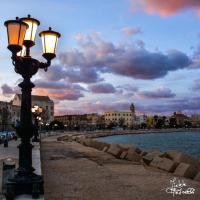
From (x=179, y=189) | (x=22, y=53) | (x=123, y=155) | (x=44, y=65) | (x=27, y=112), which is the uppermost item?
(x=22, y=53)

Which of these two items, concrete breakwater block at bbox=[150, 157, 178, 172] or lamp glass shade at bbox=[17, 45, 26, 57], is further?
concrete breakwater block at bbox=[150, 157, 178, 172]

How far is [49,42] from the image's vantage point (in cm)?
795

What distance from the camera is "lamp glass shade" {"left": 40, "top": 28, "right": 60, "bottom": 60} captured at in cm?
789

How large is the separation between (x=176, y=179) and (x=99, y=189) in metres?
3.73

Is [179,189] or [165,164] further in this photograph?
[165,164]

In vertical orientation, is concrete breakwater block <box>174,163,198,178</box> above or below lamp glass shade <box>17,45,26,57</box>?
below

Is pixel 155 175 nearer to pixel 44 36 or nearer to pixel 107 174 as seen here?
pixel 107 174

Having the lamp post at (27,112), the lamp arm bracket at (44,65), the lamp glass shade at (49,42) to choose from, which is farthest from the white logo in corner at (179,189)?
the lamp glass shade at (49,42)

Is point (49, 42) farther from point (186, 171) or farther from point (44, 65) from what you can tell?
point (186, 171)

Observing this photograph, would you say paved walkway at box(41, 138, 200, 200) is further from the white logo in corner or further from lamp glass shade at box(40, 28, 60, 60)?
lamp glass shade at box(40, 28, 60, 60)

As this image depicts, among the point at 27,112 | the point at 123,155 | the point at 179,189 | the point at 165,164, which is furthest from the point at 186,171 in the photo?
the point at 123,155

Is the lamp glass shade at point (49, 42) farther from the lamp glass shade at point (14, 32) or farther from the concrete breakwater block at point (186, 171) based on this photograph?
the concrete breakwater block at point (186, 171)

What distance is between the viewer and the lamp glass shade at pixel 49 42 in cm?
789

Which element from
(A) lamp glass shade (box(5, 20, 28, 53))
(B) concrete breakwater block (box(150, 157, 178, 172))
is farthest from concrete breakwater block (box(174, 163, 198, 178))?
(A) lamp glass shade (box(5, 20, 28, 53))
